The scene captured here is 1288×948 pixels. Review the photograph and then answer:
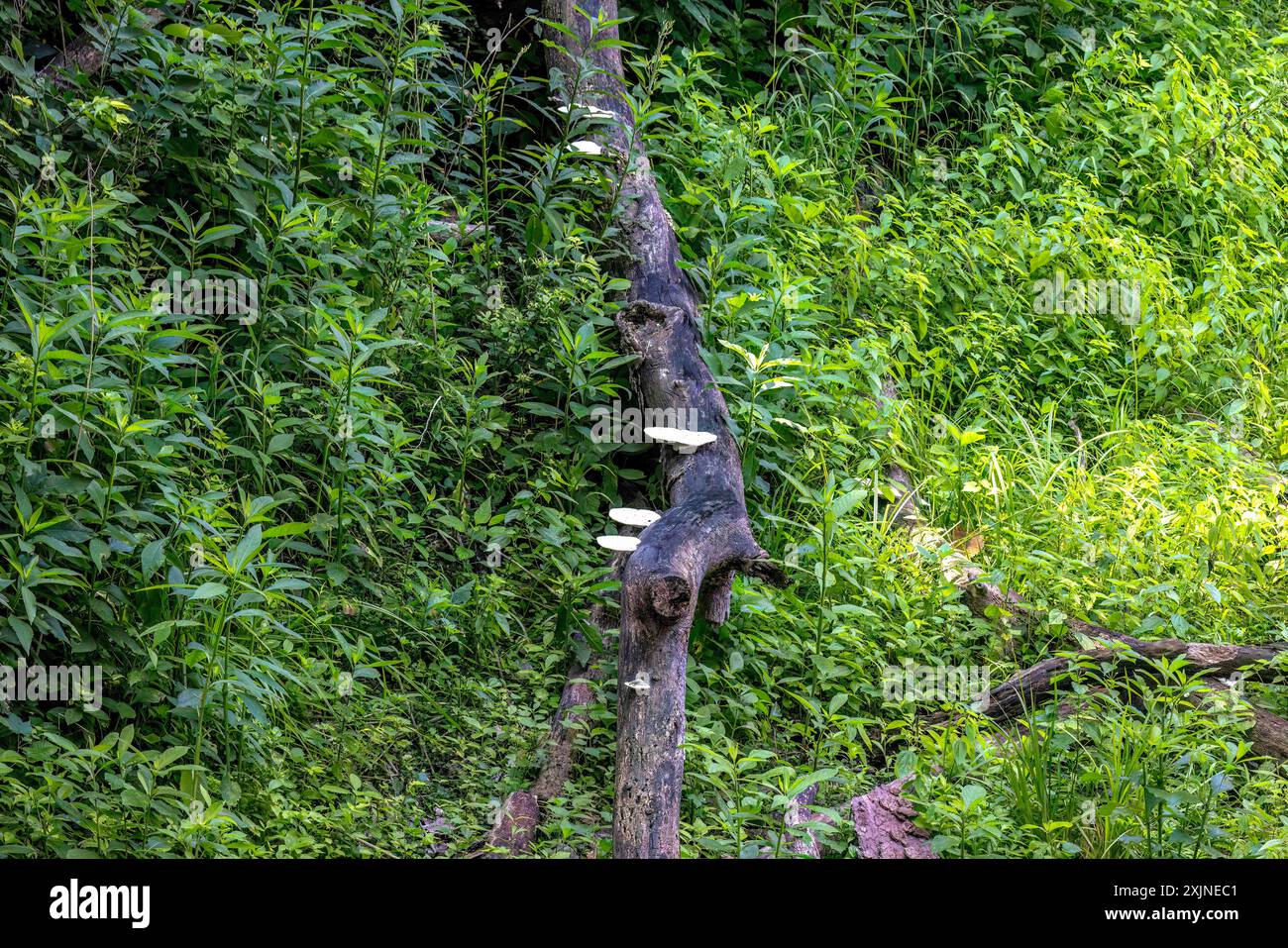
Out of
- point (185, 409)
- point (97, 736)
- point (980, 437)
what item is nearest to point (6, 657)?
point (97, 736)

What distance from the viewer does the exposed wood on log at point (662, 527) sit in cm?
338

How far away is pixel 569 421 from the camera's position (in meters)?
4.91

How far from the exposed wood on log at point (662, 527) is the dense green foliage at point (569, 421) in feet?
0.56

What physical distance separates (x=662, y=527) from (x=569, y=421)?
1260mm

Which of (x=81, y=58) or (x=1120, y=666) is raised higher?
(x=81, y=58)

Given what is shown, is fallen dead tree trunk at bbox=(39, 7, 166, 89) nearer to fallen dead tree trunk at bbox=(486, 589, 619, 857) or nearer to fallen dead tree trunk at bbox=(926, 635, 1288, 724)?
fallen dead tree trunk at bbox=(486, 589, 619, 857)

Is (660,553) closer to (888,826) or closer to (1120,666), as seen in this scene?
(888,826)

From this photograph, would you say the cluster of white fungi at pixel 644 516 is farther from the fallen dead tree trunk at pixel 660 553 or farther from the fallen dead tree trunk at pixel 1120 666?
the fallen dead tree trunk at pixel 1120 666

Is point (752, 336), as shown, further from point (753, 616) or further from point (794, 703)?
point (794, 703)

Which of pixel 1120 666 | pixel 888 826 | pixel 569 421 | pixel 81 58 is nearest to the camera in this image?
pixel 888 826

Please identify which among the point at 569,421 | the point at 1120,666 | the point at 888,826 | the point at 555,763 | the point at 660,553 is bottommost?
the point at 888,826

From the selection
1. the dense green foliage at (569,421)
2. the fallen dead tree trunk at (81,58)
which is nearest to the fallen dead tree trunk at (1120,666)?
the dense green foliage at (569,421)

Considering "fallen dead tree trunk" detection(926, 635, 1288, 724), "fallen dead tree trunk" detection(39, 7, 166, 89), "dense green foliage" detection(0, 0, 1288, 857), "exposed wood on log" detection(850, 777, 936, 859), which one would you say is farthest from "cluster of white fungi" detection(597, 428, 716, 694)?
"fallen dead tree trunk" detection(39, 7, 166, 89)

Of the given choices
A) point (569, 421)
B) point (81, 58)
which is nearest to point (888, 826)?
point (569, 421)
